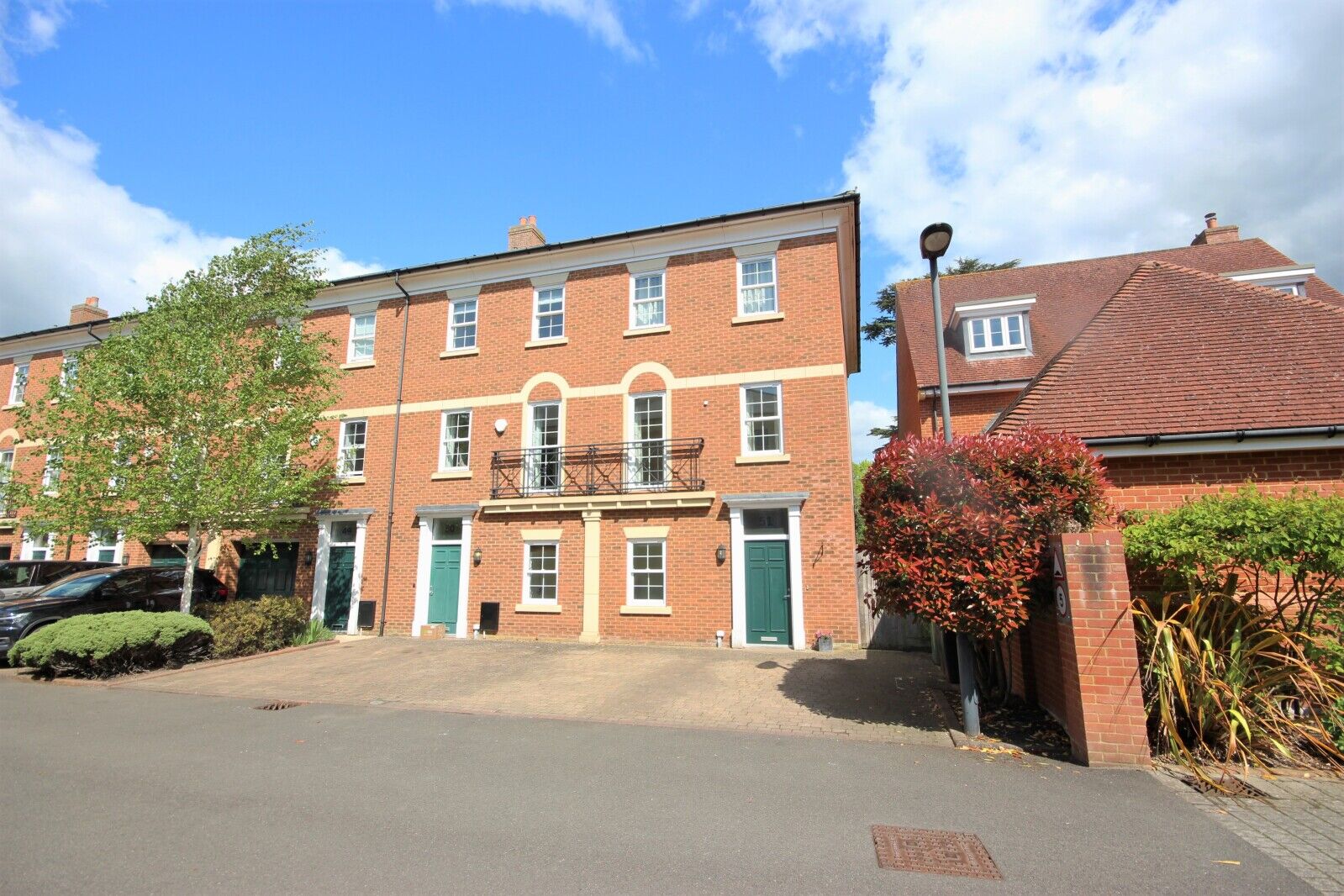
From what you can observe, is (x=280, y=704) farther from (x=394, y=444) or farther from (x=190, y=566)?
(x=394, y=444)

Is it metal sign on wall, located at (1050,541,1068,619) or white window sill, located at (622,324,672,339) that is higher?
white window sill, located at (622,324,672,339)

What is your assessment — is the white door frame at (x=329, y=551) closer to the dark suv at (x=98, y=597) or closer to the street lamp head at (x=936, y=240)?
the dark suv at (x=98, y=597)

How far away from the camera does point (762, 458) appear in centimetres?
1336

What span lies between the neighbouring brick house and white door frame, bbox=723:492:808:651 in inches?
1.9

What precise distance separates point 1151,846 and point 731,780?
111 inches

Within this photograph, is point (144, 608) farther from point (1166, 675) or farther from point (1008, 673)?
point (1166, 675)

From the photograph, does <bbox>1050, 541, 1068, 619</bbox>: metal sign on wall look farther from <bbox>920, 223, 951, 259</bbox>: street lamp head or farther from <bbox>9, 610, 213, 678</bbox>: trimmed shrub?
<bbox>9, 610, 213, 678</bbox>: trimmed shrub

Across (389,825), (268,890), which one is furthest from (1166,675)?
(268,890)

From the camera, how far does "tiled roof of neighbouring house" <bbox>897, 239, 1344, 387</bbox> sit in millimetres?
16297

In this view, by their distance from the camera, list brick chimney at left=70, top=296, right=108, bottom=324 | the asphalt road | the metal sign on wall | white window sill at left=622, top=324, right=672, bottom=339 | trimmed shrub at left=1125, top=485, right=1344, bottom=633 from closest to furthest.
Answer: the asphalt road, trimmed shrub at left=1125, top=485, right=1344, bottom=633, the metal sign on wall, white window sill at left=622, top=324, right=672, bottom=339, brick chimney at left=70, top=296, right=108, bottom=324

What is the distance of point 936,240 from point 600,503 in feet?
28.9

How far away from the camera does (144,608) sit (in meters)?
13.8

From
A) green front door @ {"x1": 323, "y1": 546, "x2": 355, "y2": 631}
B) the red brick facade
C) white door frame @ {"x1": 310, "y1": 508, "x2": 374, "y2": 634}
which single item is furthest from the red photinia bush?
green front door @ {"x1": 323, "y1": 546, "x2": 355, "y2": 631}

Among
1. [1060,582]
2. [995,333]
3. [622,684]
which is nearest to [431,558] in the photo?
[622,684]
